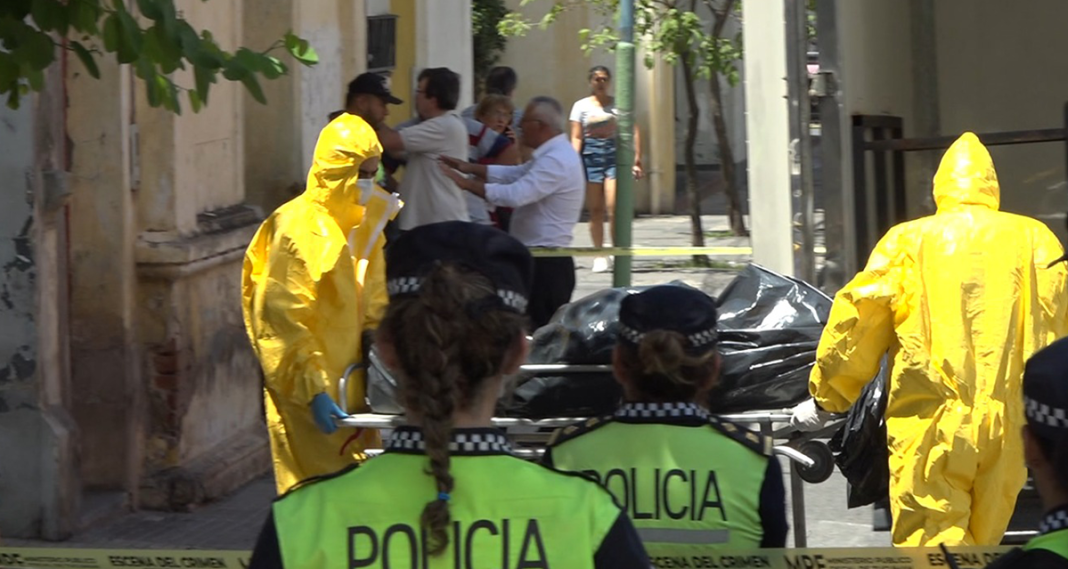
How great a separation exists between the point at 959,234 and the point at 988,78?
380 centimetres

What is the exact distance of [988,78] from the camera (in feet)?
27.0

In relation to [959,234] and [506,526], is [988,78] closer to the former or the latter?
[959,234]

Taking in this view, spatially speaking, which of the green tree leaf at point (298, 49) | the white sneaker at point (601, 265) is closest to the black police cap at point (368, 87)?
the green tree leaf at point (298, 49)

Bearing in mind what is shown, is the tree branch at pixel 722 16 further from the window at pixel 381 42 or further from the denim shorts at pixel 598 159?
the window at pixel 381 42

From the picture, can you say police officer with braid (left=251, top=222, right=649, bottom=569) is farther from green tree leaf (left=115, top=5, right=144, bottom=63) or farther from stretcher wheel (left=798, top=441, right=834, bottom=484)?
stretcher wheel (left=798, top=441, right=834, bottom=484)

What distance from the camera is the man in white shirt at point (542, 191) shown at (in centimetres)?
764

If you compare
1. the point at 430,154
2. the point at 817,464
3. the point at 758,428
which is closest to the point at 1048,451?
the point at 817,464

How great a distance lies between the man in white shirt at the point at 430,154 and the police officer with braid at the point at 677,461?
4681 mm

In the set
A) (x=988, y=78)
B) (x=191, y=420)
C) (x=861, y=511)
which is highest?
(x=988, y=78)

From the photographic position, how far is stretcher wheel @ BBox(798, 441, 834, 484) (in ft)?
14.9

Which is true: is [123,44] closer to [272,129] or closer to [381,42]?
[272,129]

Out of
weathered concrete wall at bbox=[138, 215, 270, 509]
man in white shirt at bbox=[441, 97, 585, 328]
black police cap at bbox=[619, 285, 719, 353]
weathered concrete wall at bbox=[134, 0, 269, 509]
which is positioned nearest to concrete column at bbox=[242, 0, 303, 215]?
weathered concrete wall at bbox=[134, 0, 269, 509]

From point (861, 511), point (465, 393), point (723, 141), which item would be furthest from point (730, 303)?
point (723, 141)

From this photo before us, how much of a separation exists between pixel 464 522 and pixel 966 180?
10.0 ft
